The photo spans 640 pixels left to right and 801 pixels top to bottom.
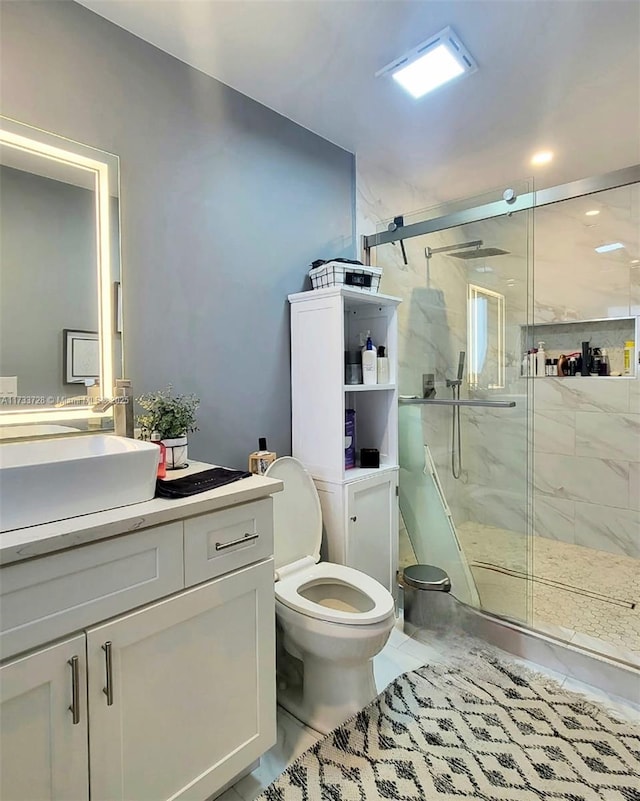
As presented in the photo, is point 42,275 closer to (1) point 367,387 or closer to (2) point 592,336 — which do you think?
(1) point 367,387

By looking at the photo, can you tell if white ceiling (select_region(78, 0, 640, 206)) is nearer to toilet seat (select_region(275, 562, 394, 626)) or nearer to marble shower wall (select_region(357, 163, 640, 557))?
marble shower wall (select_region(357, 163, 640, 557))

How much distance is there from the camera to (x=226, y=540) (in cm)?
129

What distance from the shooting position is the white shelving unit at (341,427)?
6.64ft

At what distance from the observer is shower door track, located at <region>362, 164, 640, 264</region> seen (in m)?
1.82

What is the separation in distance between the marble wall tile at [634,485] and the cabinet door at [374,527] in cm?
173

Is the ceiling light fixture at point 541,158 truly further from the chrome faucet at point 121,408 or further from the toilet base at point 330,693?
the toilet base at point 330,693

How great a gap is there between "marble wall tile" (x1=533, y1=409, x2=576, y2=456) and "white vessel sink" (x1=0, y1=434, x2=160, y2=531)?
290cm

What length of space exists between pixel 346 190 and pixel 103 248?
141 cm

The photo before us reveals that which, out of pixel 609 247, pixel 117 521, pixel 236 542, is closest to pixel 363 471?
pixel 236 542

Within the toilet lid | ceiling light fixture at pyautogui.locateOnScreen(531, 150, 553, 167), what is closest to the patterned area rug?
the toilet lid

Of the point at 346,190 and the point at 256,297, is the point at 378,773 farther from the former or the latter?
the point at 346,190

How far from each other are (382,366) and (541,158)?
1.55m

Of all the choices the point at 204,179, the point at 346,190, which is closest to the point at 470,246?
the point at 346,190

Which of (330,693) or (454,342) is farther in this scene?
(454,342)
